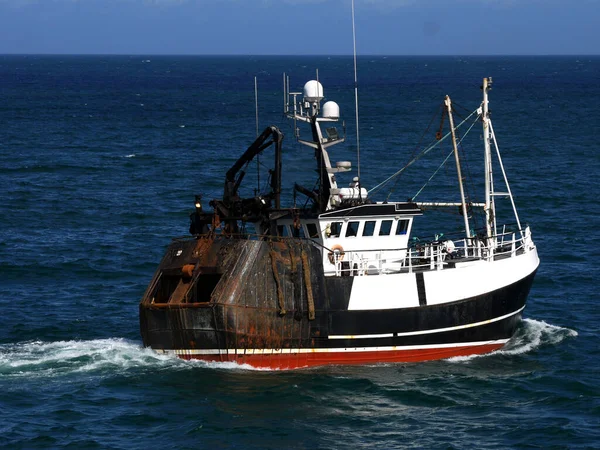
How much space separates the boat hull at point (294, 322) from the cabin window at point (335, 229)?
1.50 metres

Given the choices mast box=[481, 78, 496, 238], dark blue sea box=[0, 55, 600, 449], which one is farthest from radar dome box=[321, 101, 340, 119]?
mast box=[481, 78, 496, 238]

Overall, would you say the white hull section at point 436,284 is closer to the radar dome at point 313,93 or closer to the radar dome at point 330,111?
the radar dome at point 330,111

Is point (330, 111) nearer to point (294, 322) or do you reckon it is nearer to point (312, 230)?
point (312, 230)

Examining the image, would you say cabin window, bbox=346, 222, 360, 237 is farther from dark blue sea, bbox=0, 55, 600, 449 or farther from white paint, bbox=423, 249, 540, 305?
dark blue sea, bbox=0, 55, 600, 449

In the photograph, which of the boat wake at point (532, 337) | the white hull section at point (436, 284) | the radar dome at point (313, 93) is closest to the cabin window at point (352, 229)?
the white hull section at point (436, 284)

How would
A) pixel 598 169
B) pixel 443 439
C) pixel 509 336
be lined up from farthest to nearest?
pixel 598 169, pixel 509 336, pixel 443 439

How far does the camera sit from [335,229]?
3331cm

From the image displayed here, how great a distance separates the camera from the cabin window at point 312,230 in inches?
1310

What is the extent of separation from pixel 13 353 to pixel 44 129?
248ft

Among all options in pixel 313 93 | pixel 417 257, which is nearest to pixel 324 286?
pixel 417 257

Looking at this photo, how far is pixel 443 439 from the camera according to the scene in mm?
26969

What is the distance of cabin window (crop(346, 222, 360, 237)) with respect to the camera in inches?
1313

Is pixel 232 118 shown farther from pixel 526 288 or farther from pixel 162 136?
pixel 526 288

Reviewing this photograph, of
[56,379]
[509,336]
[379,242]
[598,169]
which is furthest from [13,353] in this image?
[598,169]
